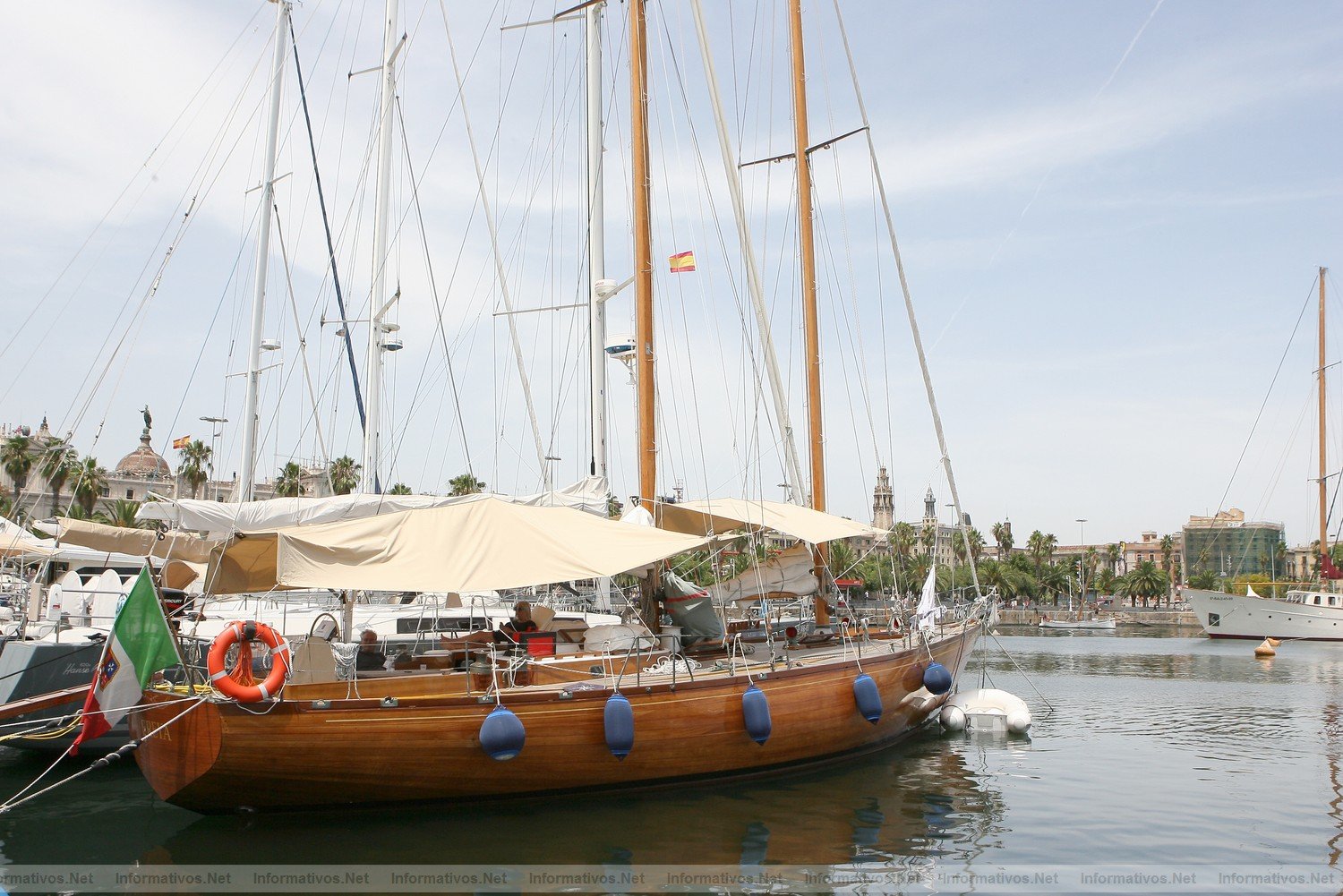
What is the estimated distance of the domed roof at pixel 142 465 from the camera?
118812 mm

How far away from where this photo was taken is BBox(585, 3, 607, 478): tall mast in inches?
701

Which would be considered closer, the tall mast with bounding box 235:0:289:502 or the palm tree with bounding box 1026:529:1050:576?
the tall mast with bounding box 235:0:289:502

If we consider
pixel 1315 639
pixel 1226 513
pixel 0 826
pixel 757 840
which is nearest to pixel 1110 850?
pixel 757 840

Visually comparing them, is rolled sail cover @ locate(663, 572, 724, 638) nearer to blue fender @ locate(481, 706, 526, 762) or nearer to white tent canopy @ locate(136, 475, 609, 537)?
white tent canopy @ locate(136, 475, 609, 537)

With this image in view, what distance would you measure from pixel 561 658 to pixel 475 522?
1.98 m

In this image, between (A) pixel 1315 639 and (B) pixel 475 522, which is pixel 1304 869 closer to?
(B) pixel 475 522

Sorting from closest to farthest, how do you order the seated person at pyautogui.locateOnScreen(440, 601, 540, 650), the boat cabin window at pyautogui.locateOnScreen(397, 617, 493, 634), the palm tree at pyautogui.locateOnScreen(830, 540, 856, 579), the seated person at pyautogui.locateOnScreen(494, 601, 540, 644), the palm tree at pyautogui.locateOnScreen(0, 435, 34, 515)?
the seated person at pyautogui.locateOnScreen(440, 601, 540, 650)
the seated person at pyautogui.locateOnScreen(494, 601, 540, 644)
the boat cabin window at pyautogui.locateOnScreen(397, 617, 493, 634)
the palm tree at pyautogui.locateOnScreen(830, 540, 856, 579)
the palm tree at pyautogui.locateOnScreen(0, 435, 34, 515)

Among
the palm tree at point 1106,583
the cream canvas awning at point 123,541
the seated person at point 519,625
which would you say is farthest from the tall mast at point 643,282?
the palm tree at point 1106,583

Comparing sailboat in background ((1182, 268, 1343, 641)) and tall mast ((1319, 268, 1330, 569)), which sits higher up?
tall mast ((1319, 268, 1330, 569))

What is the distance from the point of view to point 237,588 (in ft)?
42.3

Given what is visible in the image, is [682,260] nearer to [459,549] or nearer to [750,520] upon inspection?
[750,520]

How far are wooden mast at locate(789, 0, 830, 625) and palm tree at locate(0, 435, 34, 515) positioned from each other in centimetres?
5548

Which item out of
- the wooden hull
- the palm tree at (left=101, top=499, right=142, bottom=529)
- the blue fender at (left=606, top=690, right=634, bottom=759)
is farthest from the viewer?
the palm tree at (left=101, top=499, right=142, bottom=529)

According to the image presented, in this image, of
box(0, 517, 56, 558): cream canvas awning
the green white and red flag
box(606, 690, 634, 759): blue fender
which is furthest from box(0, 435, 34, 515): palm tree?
box(606, 690, 634, 759): blue fender
